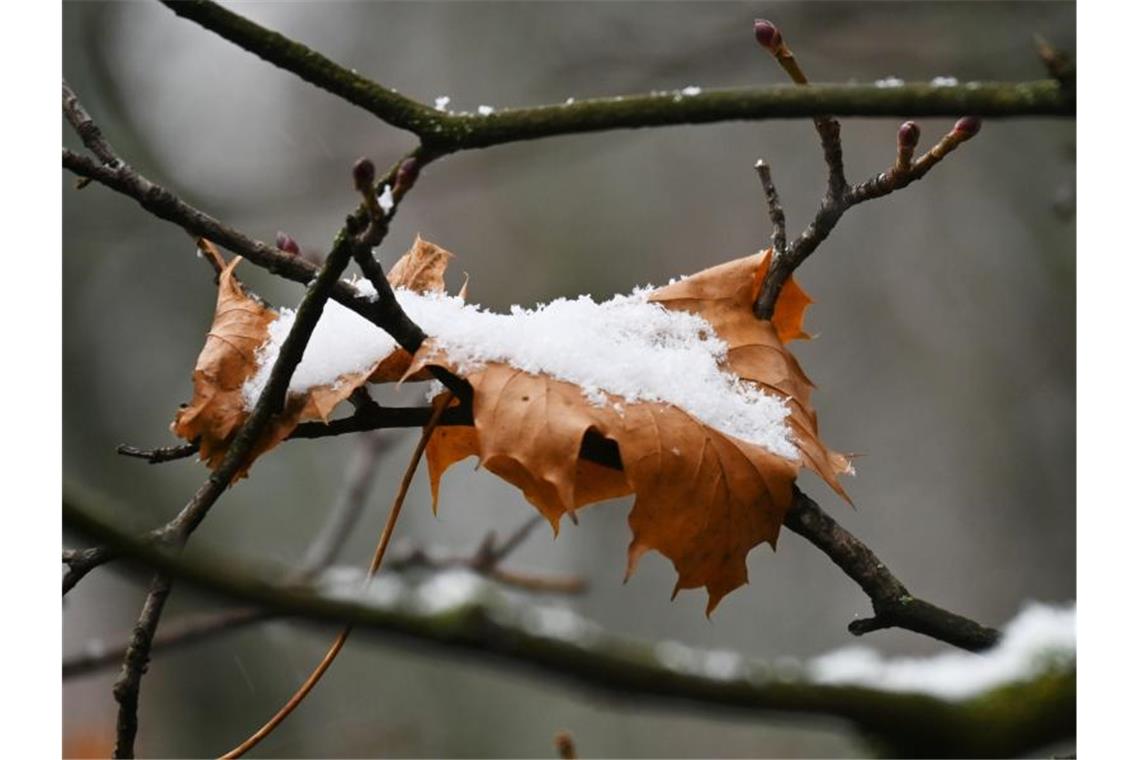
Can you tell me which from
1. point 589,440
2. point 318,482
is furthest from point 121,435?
point 589,440

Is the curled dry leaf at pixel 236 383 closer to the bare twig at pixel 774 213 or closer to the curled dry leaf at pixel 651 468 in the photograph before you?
the curled dry leaf at pixel 651 468

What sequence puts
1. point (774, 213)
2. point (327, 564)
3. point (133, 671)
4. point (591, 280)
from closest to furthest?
point (133, 671)
point (774, 213)
point (327, 564)
point (591, 280)

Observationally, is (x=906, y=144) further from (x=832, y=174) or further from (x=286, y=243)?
(x=286, y=243)

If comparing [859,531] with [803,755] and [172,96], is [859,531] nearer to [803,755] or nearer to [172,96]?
[803,755]

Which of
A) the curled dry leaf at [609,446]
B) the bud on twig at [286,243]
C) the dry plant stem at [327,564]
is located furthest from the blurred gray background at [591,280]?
the curled dry leaf at [609,446]

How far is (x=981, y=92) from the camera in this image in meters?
0.48

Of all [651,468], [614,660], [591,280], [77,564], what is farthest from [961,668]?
[591,280]

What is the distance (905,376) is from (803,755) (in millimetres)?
1597

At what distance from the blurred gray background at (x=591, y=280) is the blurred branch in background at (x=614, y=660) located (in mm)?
2146

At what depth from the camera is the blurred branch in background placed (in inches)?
12.2

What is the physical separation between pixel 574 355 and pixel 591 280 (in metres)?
3.25

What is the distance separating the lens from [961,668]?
37 centimetres

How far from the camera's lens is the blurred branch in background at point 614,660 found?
1.01 ft

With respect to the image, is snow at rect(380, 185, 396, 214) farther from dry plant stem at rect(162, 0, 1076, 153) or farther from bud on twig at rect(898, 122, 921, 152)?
bud on twig at rect(898, 122, 921, 152)
